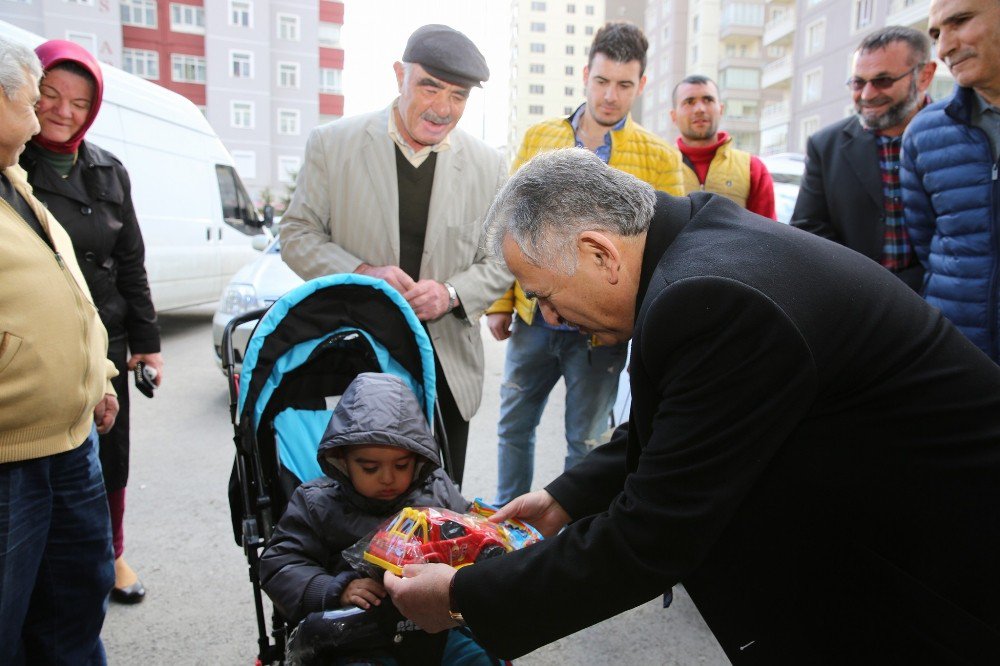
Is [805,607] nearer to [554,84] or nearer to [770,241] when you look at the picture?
[770,241]

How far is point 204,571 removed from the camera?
3566mm

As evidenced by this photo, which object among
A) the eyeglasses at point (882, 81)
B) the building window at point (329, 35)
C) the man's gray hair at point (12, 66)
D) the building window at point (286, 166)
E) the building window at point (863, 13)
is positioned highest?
the building window at point (329, 35)

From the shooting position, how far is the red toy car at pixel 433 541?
1835mm

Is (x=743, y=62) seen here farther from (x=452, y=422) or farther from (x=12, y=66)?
(x=12, y=66)

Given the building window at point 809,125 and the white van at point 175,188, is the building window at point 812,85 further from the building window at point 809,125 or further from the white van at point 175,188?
the white van at point 175,188

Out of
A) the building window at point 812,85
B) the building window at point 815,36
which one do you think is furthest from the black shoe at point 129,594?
the building window at point 815,36

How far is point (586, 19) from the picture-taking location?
88.9 m

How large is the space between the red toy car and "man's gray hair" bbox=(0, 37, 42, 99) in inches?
61.3

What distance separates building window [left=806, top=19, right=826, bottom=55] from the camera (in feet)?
106

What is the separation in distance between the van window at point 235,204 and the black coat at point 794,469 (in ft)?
33.1

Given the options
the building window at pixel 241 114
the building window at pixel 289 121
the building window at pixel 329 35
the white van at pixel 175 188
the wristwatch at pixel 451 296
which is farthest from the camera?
the building window at pixel 329 35

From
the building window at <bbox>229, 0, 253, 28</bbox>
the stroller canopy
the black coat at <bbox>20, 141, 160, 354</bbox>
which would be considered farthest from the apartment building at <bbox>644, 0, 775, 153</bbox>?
the stroller canopy

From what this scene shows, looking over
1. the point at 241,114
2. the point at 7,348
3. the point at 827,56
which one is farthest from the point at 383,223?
the point at 241,114

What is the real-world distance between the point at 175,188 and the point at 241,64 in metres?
37.3
